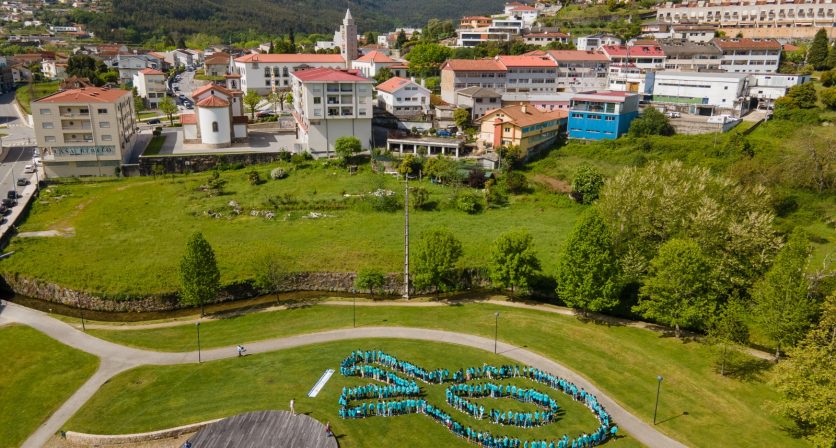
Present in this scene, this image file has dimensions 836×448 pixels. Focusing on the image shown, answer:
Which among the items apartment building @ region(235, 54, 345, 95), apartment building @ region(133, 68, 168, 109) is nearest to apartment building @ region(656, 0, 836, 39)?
apartment building @ region(235, 54, 345, 95)

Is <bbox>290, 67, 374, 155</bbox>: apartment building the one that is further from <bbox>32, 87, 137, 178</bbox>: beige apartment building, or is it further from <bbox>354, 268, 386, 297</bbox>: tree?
<bbox>354, 268, 386, 297</bbox>: tree

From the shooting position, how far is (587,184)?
54062mm

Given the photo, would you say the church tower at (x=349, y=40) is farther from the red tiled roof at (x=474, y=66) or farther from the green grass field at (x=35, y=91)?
the green grass field at (x=35, y=91)

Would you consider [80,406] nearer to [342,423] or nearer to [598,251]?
[342,423]

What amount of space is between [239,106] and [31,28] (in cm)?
13706

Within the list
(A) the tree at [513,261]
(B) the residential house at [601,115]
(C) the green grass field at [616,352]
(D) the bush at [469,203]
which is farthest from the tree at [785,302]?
(B) the residential house at [601,115]

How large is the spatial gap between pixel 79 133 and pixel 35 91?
50.0 metres

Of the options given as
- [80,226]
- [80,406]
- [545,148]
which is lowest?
[80,406]

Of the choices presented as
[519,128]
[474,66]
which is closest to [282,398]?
[519,128]

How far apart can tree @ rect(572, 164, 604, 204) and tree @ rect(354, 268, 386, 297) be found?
23.4 meters

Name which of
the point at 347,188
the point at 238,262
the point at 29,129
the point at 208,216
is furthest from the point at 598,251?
the point at 29,129

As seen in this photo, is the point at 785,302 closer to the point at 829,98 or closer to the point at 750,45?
the point at 829,98

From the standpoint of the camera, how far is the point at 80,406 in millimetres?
28250

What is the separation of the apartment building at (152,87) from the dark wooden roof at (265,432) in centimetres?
8469
